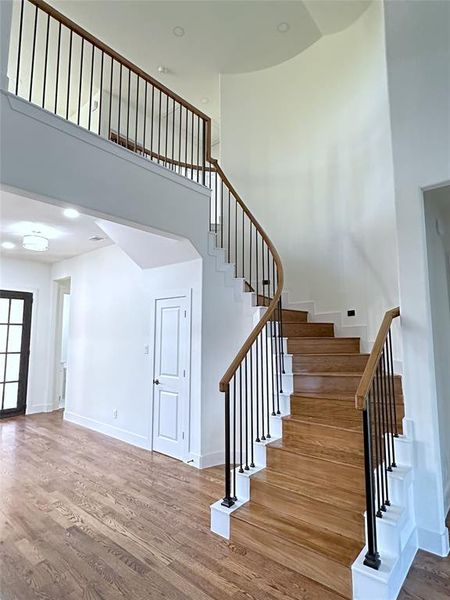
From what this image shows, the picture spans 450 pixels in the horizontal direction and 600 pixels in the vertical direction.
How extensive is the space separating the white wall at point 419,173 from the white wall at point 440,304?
0.85ft

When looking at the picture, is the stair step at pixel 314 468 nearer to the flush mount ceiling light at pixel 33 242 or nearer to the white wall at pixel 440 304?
the white wall at pixel 440 304

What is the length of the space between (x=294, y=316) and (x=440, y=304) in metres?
1.79

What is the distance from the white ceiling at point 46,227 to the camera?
3785mm

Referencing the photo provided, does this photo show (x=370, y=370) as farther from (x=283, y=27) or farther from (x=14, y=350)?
(x=14, y=350)

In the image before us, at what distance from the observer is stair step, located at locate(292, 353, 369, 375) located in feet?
11.7

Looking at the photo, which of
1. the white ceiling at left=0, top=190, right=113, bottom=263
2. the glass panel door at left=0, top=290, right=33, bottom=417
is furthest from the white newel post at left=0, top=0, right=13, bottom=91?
the glass panel door at left=0, top=290, right=33, bottom=417

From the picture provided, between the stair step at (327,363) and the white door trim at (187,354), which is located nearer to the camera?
the stair step at (327,363)

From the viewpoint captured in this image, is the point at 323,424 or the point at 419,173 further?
the point at 323,424

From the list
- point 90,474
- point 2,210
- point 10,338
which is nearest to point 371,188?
point 2,210

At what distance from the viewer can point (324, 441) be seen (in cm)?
282

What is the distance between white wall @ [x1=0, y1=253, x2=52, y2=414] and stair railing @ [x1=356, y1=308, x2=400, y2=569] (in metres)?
6.23

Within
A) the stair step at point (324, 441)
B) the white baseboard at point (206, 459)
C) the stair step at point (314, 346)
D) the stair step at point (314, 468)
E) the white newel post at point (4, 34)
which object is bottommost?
the white baseboard at point (206, 459)

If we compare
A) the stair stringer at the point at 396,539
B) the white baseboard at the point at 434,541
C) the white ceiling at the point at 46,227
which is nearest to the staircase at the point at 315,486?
the stair stringer at the point at 396,539

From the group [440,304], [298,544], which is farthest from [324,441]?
[440,304]
